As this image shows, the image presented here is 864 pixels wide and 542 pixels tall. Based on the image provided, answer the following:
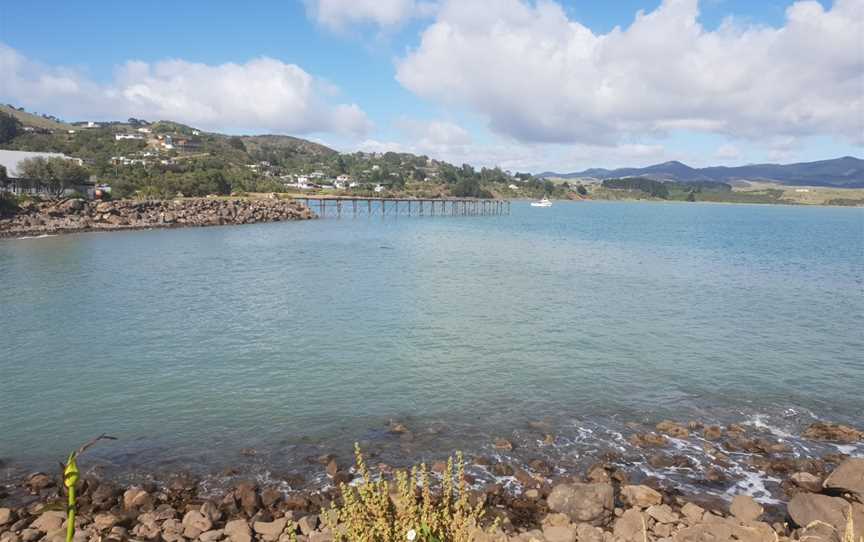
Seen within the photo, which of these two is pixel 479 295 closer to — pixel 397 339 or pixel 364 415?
pixel 397 339

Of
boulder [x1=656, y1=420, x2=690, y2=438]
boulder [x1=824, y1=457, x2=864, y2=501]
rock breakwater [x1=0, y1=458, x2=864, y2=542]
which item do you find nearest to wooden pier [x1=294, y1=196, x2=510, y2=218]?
boulder [x1=656, y1=420, x2=690, y2=438]

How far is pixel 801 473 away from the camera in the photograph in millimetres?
13547

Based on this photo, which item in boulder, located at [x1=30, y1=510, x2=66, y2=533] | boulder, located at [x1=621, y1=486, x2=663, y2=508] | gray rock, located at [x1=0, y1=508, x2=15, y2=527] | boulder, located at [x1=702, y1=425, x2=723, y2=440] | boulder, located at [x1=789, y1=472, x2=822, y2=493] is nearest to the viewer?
boulder, located at [x1=30, y1=510, x2=66, y2=533]

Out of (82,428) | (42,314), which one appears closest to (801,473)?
→ (82,428)

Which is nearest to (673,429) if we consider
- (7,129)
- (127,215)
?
(127,215)

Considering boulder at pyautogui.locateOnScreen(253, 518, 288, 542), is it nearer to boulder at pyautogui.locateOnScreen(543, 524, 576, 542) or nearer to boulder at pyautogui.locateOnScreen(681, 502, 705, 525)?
boulder at pyautogui.locateOnScreen(543, 524, 576, 542)

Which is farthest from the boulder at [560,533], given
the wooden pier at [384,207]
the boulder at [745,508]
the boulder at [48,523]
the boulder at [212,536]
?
the wooden pier at [384,207]

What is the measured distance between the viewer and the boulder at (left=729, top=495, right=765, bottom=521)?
1155 centimetres

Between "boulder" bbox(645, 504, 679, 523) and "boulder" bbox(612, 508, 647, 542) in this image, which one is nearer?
"boulder" bbox(612, 508, 647, 542)

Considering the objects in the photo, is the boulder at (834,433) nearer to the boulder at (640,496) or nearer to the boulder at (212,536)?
the boulder at (640,496)

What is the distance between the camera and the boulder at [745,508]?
37.9ft

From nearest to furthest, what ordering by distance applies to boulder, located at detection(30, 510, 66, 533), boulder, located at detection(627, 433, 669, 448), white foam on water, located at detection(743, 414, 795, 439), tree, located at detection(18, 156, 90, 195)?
boulder, located at detection(30, 510, 66, 533) < boulder, located at detection(627, 433, 669, 448) < white foam on water, located at detection(743, 414, 795, 439) < tree, located at detection(18, 156, 90, 195)

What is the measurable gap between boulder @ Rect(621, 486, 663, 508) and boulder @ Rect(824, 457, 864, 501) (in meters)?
3.81

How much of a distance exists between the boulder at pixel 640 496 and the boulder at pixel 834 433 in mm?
6680
